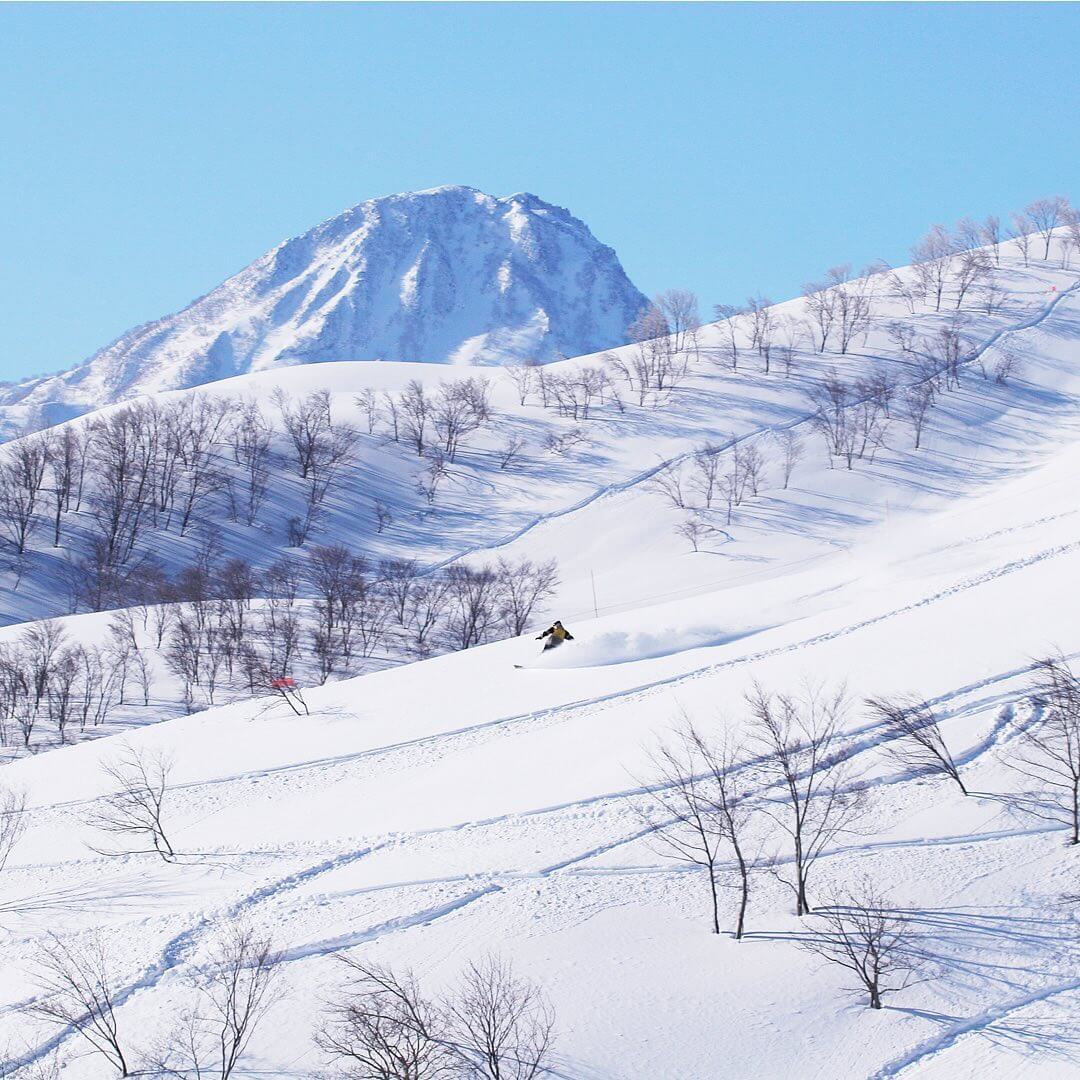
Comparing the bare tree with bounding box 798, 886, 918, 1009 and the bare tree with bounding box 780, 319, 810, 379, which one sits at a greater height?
the bare tree with bounding box 780, 319, 810, 379

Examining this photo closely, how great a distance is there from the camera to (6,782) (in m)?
43.3

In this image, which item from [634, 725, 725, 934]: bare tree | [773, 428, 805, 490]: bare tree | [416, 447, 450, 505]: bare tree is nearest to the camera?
[634, 725, 725, 934]: bare tree

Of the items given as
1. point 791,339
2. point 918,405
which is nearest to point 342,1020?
point 918,405

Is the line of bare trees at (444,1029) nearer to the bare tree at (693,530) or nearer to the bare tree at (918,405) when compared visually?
the bare tree at (693,530)

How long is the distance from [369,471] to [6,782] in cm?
7007

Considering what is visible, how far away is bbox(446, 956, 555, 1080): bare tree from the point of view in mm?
18984

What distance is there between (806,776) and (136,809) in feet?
70.0

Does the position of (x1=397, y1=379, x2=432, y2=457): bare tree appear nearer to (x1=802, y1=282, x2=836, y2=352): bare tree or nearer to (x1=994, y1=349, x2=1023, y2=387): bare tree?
(x1=802, y1=282, x2=836, y2=352): bare tree

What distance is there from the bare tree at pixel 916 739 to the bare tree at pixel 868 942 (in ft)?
21.4

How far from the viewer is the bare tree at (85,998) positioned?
834 inches

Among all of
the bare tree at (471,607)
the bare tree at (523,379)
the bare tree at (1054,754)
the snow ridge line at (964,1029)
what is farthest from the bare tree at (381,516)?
the snow ridge line at (964,1029)

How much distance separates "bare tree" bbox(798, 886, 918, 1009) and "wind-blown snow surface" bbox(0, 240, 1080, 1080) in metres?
0.39

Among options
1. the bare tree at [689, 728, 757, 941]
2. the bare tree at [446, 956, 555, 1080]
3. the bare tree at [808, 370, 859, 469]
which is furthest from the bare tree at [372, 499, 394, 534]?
the bare tree at [446, 956, 555, 1080]

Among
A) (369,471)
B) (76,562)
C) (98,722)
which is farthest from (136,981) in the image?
(369,471)
